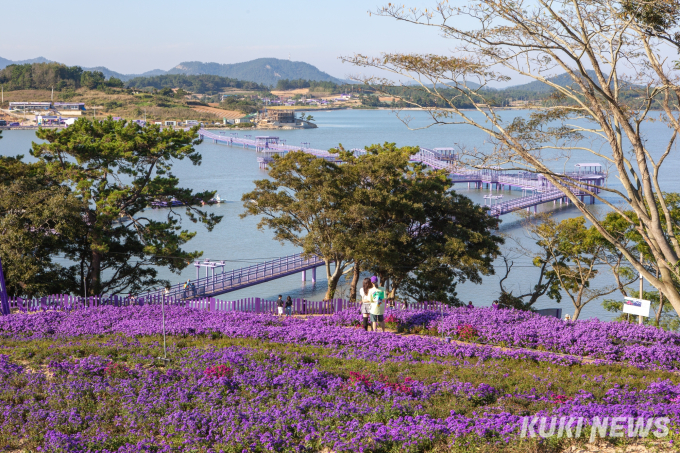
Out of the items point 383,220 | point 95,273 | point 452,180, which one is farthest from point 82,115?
point 383,220

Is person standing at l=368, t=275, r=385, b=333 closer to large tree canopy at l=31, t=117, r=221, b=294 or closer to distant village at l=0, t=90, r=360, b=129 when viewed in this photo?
large tree canopy at l=31, t=117, r=221, b=294

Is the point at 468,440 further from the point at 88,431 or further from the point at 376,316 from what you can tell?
the point at 376,316

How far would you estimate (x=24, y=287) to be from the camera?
19.4 meters

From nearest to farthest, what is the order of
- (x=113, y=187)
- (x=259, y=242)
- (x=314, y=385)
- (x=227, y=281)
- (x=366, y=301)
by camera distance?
(x=314, y=385), (x=366, y=301), (x=113, y=187), (x=227, y=281), (x=259, y=242)

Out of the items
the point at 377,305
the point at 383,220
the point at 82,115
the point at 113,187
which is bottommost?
the point at 377,305

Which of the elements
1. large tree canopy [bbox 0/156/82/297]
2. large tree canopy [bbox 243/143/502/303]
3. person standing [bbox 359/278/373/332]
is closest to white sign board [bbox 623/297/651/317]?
person standing [bbox 359/278/373/332]

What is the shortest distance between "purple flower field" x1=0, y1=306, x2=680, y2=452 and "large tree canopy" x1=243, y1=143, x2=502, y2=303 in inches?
275

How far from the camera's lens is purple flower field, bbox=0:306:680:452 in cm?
720

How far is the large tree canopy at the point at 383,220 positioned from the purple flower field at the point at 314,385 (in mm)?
6998

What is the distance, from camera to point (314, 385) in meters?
8.94

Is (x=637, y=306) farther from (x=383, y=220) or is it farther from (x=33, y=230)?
(x=33, y=230)

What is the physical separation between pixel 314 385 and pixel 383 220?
46.9 ft

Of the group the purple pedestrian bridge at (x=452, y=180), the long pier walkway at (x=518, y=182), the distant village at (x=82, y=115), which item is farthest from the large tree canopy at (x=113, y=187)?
the distant village at (x=82, y=115)

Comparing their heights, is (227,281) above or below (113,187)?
below
